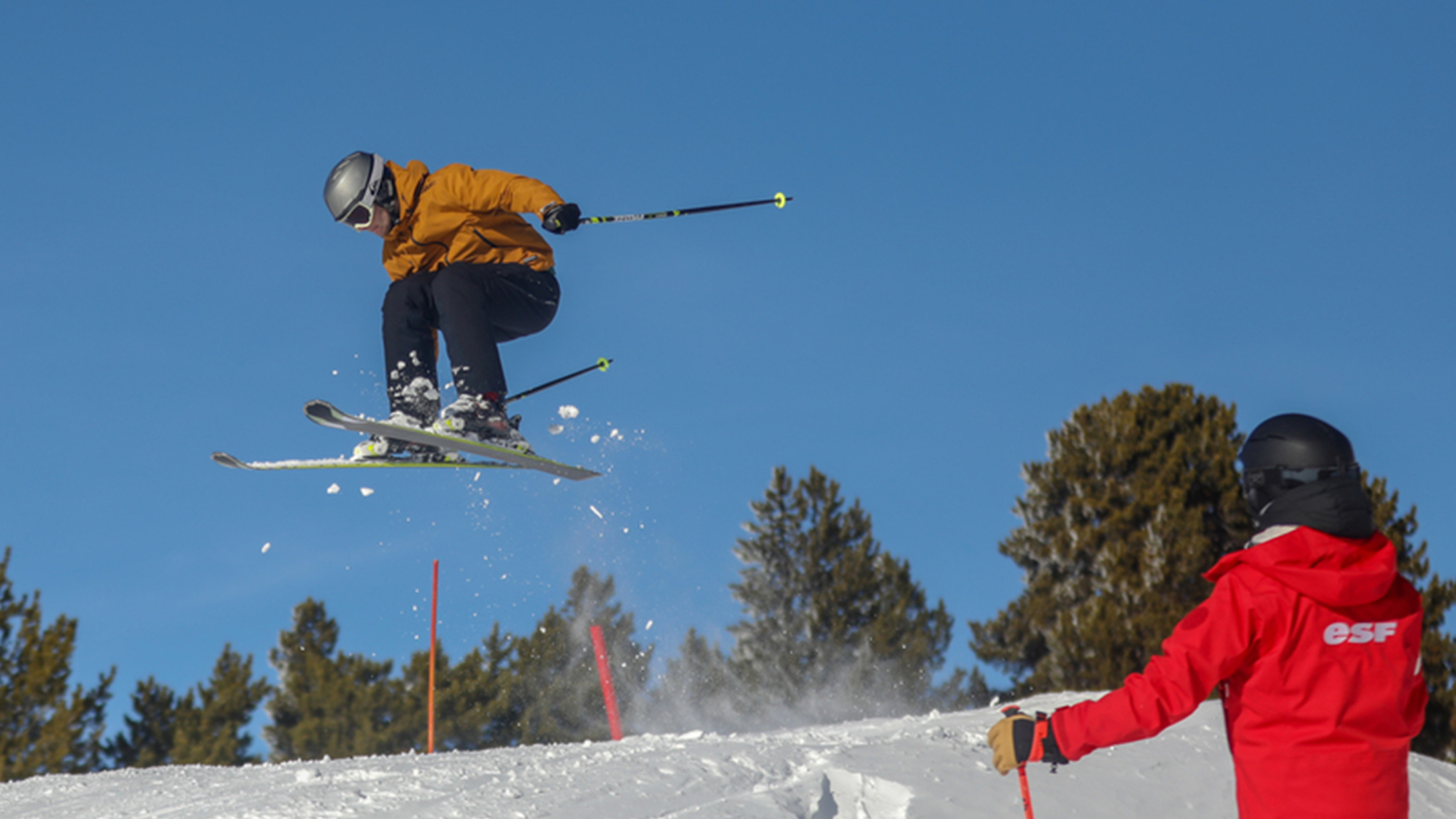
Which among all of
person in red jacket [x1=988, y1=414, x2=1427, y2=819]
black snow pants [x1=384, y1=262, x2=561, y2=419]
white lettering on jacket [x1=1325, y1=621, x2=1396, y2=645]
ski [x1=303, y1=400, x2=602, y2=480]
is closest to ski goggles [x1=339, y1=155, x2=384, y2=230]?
black snow pants [x1=384, y1=262, x2=561, y2=419]

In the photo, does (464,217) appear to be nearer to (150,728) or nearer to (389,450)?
(389,450)

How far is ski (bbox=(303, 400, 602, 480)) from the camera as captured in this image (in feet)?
20.0

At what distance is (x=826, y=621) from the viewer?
89.5ft

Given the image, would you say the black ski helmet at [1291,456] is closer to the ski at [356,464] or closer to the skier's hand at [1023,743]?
the skier's hand at [1023,743]

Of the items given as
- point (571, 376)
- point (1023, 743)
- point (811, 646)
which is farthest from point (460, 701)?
point (1023, 743)

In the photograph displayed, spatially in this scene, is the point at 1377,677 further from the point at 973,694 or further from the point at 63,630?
the point at 63,630

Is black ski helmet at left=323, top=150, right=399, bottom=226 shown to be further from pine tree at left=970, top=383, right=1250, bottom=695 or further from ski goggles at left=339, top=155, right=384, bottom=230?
pine tree at left=970, top=383, right=1250, bottom=695

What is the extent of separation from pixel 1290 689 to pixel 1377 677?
0.70ft

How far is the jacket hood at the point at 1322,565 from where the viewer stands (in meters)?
2.44

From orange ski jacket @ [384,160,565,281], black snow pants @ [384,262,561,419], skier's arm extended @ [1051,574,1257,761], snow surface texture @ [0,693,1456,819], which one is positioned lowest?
snow surface texture @ [0,693,1456,819]

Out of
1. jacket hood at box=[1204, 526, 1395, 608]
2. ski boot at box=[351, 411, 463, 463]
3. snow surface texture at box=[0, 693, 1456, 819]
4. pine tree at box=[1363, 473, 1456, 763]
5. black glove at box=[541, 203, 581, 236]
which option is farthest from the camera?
pine tree at box=[1363, 473, 1456, 763]

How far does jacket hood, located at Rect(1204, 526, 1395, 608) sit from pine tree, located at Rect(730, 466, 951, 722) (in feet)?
74.6

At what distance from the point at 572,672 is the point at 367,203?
23267 mm

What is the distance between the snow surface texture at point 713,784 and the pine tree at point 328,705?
2232 centimetres
